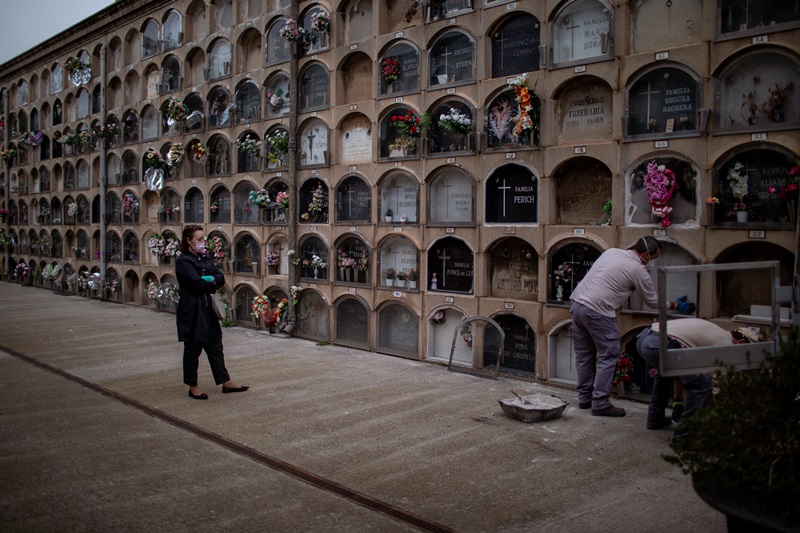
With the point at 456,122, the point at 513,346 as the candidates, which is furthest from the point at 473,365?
the point at 456,122

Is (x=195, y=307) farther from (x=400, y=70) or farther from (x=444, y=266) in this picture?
(x=400, y=70)

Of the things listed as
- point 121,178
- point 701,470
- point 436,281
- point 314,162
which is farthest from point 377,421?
point 121,178

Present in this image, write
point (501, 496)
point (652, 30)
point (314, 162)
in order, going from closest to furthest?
point (501, 496)
point (652, 30)
point (314, 162)

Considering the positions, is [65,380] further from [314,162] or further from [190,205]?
[190,205]

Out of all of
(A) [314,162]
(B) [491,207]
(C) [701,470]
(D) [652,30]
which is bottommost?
(C) [701,470]

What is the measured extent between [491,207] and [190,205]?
665 cm

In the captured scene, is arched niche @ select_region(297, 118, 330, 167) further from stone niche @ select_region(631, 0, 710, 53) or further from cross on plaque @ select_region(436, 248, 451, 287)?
stone niche @ select_region(631, 0, 710, 53)

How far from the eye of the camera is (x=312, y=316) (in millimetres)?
9477

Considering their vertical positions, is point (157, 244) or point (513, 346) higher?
point (157, 244)

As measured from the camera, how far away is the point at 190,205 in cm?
1195

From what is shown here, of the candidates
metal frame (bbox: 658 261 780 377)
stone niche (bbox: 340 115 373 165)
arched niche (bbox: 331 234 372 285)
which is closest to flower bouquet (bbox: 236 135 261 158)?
stone niche (bbox: 340 115 373 165)

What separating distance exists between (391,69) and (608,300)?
13.7 feet

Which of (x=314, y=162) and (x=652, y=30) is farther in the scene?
(x=314, y=162)

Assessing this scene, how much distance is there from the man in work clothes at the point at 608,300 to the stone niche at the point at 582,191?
103 centimetres
